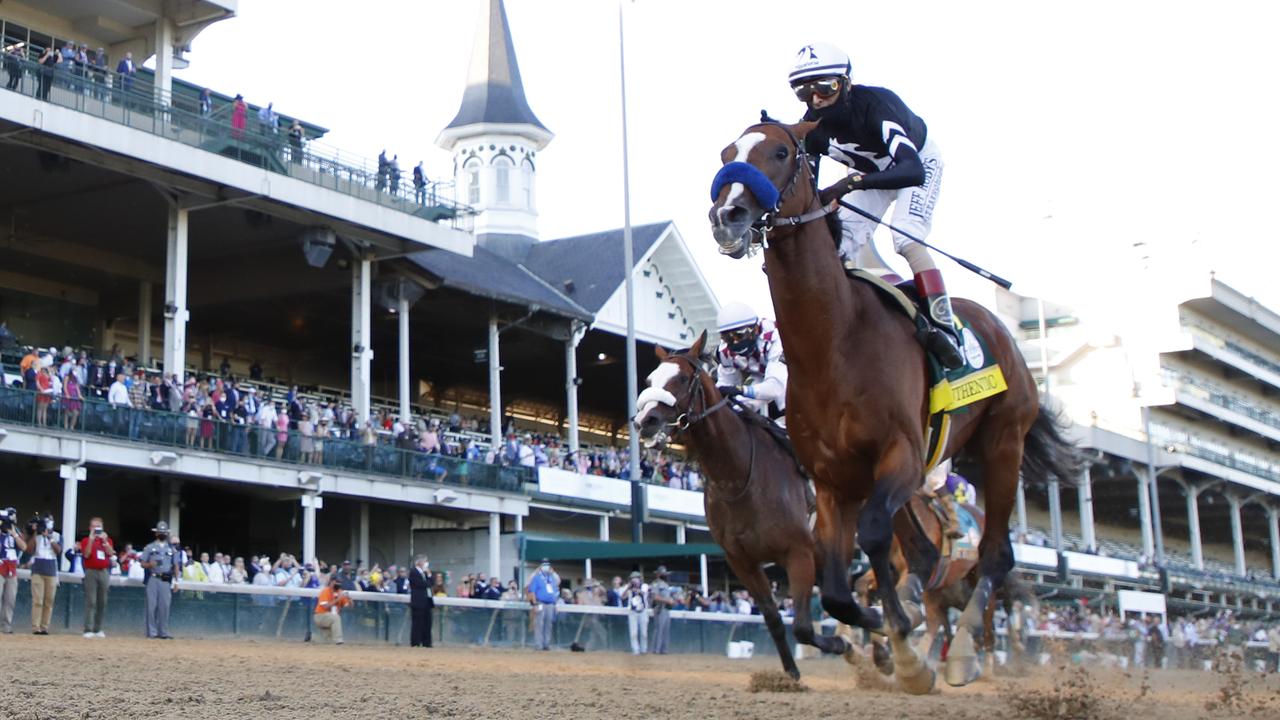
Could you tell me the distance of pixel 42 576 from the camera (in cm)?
1864

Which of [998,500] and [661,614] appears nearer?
[998,500]

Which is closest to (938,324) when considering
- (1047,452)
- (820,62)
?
(820,62)

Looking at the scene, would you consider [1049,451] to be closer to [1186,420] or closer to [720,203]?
[720,203]

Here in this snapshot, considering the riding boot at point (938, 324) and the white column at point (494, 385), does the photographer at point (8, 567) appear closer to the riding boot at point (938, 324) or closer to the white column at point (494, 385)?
the riding boot at point (938, 324)

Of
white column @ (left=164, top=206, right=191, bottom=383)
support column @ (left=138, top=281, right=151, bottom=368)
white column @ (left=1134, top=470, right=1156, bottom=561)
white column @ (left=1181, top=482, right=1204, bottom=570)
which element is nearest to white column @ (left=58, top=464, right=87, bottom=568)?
white column @ (left=164, top=206, right=191, bottom=383)

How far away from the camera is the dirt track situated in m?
7.90

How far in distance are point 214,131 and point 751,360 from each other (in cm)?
1783

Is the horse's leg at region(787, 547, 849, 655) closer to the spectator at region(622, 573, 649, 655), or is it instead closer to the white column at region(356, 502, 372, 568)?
the spectator at region(622, 573, 649, 655)

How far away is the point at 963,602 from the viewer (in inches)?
612

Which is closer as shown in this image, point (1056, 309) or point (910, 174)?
point (910, 174)

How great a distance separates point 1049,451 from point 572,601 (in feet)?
60.1

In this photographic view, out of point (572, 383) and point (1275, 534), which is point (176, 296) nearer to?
point (572, 383)

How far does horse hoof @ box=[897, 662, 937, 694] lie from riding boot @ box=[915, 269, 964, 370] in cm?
171

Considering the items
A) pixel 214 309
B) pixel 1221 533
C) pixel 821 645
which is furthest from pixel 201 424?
pixel 1221 533
